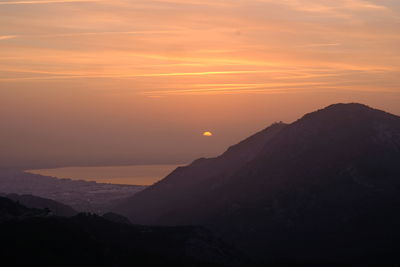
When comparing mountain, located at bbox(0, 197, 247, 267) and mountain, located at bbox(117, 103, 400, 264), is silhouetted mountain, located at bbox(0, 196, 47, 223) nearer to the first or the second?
mountain, located at bbox(0, 197, 247, 267)

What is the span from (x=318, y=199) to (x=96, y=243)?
65.4m

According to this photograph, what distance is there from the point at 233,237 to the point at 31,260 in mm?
62082

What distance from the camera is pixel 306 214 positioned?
163250 millimetres

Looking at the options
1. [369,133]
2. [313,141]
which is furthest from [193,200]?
[369,133]

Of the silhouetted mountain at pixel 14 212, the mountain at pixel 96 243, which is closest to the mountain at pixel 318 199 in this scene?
the mountain at pixel 96 243

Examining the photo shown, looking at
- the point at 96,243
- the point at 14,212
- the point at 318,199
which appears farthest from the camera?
the point at 318,199

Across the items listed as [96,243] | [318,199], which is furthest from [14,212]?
[318,199]

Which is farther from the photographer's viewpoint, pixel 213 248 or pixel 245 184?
pixel 245 184

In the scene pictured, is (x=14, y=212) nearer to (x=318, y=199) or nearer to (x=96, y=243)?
(x=96, y=243)

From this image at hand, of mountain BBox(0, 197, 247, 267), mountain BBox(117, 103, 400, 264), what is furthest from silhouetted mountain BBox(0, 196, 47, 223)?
mountain BBox(117, 103, 400, 264)

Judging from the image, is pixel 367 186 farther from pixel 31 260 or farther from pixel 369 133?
pixel 31 260

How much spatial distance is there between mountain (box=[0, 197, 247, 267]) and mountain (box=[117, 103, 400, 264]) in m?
14.2

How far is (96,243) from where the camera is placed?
11519 cm

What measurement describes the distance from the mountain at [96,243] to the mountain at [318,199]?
14.2 meters
